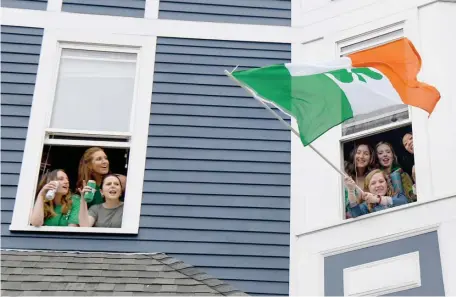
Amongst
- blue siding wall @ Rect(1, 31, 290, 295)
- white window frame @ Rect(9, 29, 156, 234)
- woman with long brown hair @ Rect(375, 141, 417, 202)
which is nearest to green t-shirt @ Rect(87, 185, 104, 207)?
white window frame @ Rect(9, 29, 156, 234)

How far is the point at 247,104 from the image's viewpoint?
8.70 m

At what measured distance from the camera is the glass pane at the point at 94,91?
8.65 meters

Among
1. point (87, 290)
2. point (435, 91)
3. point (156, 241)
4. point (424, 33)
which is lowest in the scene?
point (87, 290)

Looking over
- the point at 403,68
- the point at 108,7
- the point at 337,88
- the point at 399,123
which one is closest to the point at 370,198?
the point at 399,123

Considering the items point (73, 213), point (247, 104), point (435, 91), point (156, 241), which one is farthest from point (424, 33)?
point (73, 213)

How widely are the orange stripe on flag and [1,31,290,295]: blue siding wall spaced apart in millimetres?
1482

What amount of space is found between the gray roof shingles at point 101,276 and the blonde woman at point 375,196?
1385mm

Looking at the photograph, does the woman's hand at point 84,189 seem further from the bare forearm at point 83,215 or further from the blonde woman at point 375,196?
the blonde woman at point 375,196

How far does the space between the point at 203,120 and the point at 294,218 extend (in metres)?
1.47

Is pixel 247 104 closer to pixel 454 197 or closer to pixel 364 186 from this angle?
pixel 364 186

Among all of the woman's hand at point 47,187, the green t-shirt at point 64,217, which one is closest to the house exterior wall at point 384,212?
the green t-shirt at point 64,217

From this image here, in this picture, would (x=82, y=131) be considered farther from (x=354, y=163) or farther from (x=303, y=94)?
(x=354, y=163)

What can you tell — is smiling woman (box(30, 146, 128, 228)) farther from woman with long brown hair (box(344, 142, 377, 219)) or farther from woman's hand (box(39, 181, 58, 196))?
woman with long brown hair (box(344, 142, 377, 219))

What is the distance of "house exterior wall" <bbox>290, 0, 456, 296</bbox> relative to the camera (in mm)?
6820
